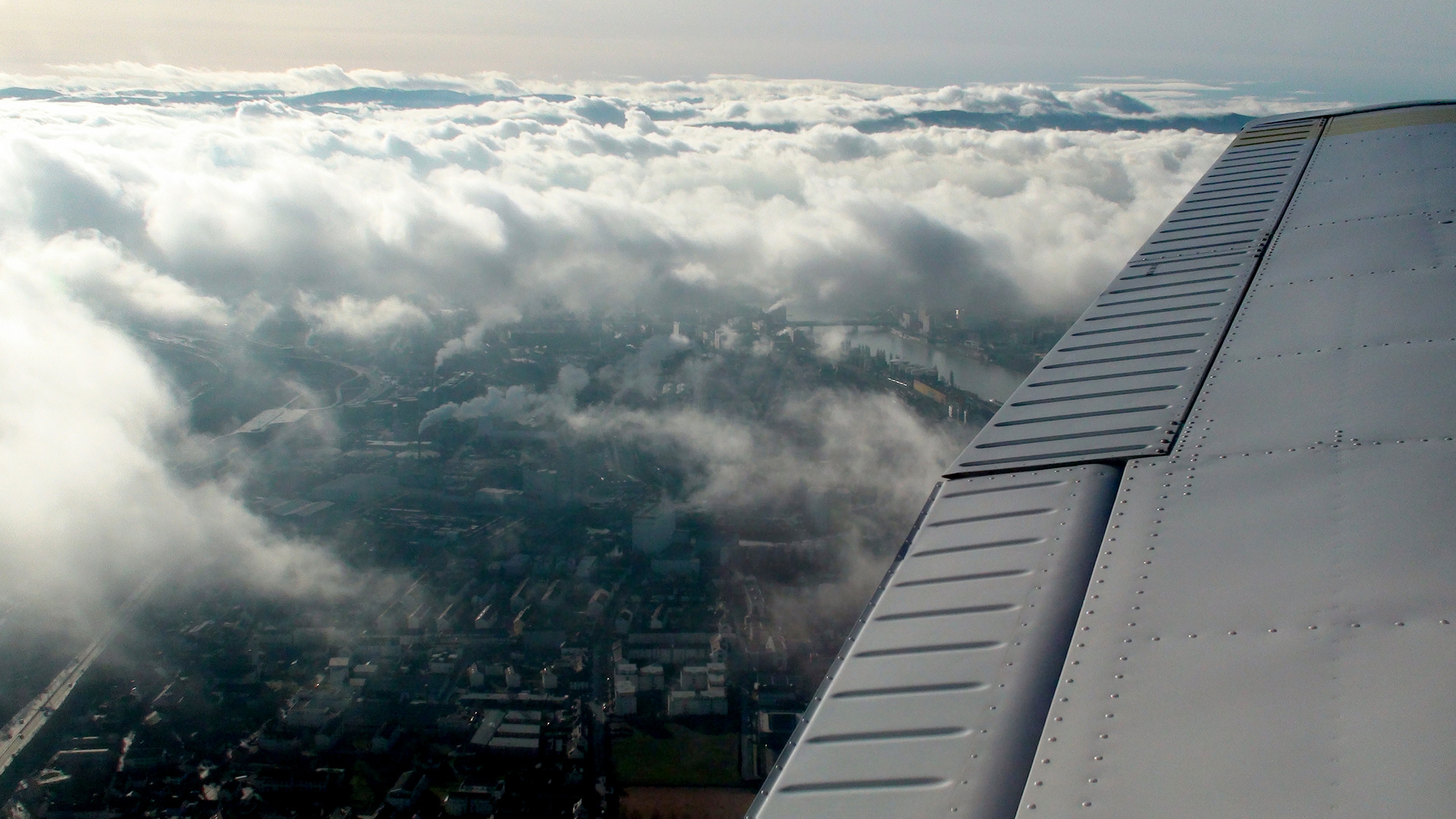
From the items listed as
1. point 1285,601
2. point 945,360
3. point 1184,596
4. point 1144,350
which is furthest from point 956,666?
point 945,360

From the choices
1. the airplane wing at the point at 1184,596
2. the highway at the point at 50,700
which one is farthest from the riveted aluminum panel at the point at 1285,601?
the highway at the point at 50,700

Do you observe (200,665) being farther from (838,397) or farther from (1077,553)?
(838,397)

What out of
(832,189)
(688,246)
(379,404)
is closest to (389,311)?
(379,404)

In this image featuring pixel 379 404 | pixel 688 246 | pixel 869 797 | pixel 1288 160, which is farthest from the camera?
pixel 688 246

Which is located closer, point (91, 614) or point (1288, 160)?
point (1288, 160)

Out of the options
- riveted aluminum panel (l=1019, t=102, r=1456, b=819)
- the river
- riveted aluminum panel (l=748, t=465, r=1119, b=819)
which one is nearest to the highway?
riveted aluminum panel (l=748, t=465, r=1119, b=819)

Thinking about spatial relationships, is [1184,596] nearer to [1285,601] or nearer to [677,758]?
[1285,601]

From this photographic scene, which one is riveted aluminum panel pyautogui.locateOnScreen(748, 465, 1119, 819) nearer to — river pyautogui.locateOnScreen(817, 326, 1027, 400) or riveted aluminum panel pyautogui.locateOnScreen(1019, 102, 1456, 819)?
riveted aluminum panel pyautogui.locateOnScreen(1019, 102, 1456, 819)

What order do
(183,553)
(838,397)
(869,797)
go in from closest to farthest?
(869,797), (183,553), (838,397)
